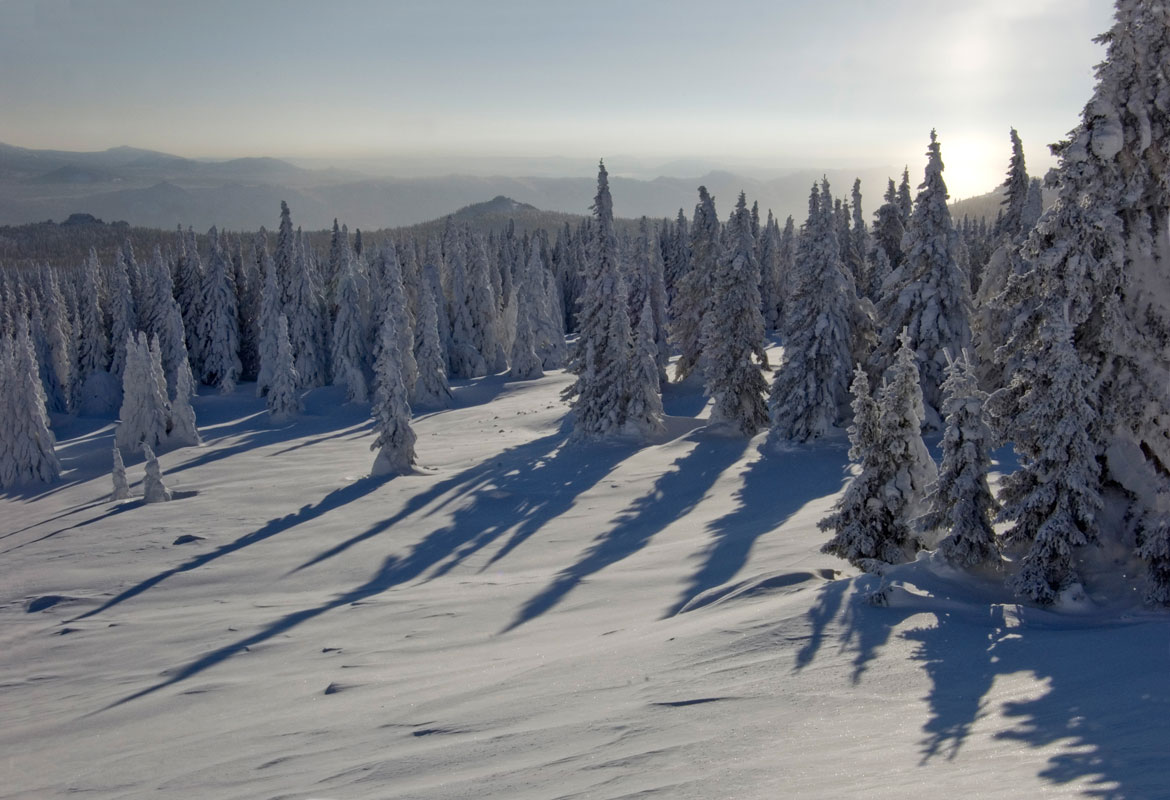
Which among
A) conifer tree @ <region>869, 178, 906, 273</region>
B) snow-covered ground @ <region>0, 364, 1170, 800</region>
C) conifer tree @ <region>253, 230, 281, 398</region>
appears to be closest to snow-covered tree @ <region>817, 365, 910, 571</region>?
snow-covered ground @ <region>0, 364, 1170, 800</region>

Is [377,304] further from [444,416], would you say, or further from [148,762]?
[148,762]

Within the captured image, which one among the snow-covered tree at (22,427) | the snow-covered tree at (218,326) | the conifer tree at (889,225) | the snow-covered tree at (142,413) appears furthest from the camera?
the snow-covered tree at (218,326)

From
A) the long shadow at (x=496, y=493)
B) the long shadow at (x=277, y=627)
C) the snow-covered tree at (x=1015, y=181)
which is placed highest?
the snow-covered tree at (x=1015, y=181)

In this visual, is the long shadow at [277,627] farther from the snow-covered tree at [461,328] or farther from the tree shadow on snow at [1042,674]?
the snow-covered tree at [461,328]

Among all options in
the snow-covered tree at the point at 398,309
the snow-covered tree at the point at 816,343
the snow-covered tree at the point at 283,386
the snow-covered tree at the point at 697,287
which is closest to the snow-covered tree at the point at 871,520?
the snow-covered tree at the point at 816,343

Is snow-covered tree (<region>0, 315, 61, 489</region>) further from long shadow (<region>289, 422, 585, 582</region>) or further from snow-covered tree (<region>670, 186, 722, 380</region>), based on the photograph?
snow-covered tree (<region>670, 186, 722, 380</region>)

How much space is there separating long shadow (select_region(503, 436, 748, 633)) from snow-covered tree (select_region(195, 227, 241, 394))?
47.1 m

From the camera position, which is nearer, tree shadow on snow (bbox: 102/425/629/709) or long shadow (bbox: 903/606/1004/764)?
long shadow (bbox: 903/606/1004/764)

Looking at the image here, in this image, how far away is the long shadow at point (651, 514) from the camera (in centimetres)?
1786

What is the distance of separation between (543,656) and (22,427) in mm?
37193

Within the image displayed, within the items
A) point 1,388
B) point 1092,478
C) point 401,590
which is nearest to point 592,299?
point 401,590

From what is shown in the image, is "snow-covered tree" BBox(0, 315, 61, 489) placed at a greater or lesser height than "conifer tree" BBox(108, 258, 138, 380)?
lesser

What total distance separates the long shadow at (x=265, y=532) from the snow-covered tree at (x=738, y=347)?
15.5 meters

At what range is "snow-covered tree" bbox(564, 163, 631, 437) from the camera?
120 ft
